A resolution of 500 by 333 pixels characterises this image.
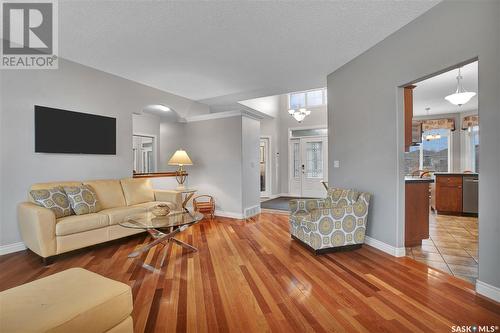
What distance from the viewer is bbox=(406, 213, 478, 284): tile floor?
2584 millimetres

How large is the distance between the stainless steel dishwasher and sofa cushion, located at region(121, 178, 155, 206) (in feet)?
20.4

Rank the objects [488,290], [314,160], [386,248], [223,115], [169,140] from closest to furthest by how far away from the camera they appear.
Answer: [488,290] < [386,248] < [223,115] < [169,140] < [314,160]

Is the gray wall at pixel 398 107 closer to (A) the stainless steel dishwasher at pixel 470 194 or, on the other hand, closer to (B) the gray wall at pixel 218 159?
(B) the gray wall at pixel 218 159

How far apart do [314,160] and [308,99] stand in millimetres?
2040

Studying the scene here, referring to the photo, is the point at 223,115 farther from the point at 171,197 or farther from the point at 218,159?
the point at 171,197

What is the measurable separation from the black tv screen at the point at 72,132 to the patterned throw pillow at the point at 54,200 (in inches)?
27.4

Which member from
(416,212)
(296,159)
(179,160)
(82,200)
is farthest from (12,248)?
(296,159)

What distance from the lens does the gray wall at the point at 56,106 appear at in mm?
3070

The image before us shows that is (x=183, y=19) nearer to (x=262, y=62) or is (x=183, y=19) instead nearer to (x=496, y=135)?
(x=262, y=62)

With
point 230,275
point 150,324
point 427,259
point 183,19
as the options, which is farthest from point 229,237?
point 183,19

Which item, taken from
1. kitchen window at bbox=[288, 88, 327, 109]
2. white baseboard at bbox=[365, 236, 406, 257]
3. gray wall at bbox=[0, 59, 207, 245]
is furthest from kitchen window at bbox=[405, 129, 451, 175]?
gray wall at bbox=[0, 59, 207, 245]

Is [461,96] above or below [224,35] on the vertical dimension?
below

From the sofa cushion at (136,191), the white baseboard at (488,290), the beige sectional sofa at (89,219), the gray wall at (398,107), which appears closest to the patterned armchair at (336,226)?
the gray wall at (398,107)

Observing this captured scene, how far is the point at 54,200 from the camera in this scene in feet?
9.80
